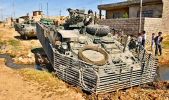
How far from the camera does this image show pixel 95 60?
12328 mm

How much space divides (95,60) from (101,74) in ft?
6.76

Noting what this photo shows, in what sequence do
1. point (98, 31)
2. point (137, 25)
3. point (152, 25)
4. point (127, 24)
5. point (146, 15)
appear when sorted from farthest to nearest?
point (146, 15) < point (127, 24) < point (152, 25) < point (137, 25) < point (98, 31)

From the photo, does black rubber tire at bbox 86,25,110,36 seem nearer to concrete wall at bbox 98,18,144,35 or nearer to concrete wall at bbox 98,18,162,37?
concrete wall at bbox 98,18,162,37

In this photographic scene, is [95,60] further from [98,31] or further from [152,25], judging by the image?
[152,25]

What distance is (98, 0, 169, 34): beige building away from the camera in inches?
928

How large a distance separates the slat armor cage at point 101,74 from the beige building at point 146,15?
11207 millimetres

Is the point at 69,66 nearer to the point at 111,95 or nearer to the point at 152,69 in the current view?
the point at 111,95

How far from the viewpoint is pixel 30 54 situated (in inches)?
776


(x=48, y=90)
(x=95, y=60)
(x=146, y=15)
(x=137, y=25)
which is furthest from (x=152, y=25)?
(x=48, y=90)

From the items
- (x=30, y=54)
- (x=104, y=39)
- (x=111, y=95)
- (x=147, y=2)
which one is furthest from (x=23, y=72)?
(x=147, y=2)

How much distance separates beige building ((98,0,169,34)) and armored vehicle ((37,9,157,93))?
813 cm

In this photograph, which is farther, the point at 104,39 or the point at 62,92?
the point at 104,39

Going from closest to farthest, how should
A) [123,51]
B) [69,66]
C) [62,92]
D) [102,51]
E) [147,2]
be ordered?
[62,92], [69,66], [102,51], [123,51], [147,2]

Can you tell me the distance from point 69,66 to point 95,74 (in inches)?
68.8
